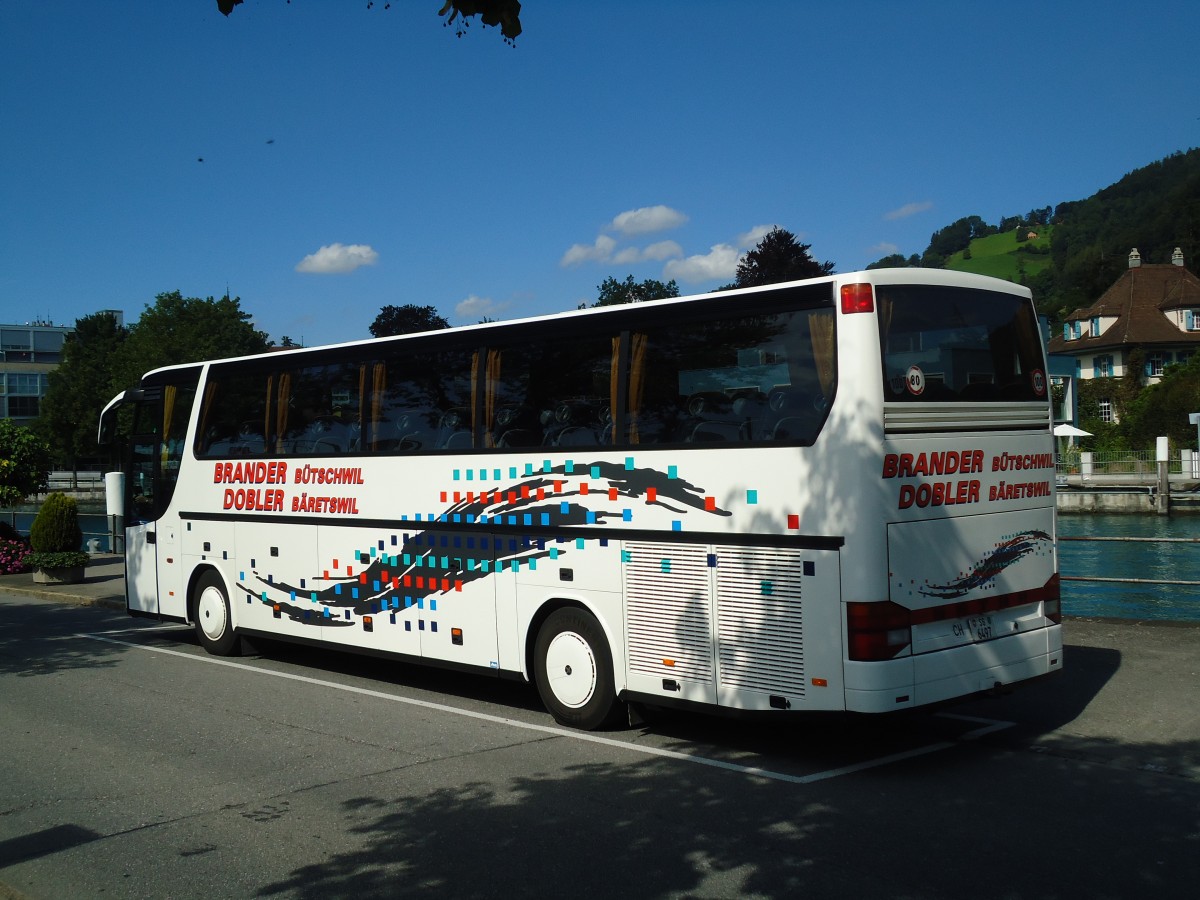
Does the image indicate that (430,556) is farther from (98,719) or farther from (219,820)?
(219,820)

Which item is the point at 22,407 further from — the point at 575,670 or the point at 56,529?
the point at 575,670

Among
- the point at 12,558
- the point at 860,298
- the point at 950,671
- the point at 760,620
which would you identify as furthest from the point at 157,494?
the point at 12,558

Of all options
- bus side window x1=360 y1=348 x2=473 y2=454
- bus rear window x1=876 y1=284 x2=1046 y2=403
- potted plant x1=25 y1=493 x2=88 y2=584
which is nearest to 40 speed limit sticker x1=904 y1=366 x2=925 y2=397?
bus rear window x1=876 y1=284 x2=1046 y2=403

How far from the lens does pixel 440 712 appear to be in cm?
994

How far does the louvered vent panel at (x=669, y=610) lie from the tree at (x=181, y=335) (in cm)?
6830

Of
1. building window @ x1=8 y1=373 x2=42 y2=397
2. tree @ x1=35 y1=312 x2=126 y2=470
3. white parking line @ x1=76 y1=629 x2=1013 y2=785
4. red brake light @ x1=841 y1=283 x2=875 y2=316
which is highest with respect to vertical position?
building window @ x1=8 y1=373 x2=42 y2=397

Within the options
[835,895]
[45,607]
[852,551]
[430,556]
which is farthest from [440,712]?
[45,607]

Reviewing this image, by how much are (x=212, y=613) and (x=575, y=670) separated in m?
6.09

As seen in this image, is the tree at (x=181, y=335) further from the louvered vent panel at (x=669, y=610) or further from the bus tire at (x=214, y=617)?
the louvered vent panel at (x=669, y=610)

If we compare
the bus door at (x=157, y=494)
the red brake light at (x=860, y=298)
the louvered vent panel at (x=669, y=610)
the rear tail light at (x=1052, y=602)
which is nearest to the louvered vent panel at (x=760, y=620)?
the louvered vent panel at (x=669, y=610)

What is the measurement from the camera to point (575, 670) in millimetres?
9109

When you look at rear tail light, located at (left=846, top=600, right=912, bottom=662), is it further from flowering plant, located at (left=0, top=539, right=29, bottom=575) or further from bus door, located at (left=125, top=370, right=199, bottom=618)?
flowering plant, located at (left=0, top=539, right=29, bottom=575)

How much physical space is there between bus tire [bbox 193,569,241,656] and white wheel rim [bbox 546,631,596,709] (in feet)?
17.9

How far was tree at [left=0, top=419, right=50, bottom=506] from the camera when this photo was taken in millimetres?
26219
